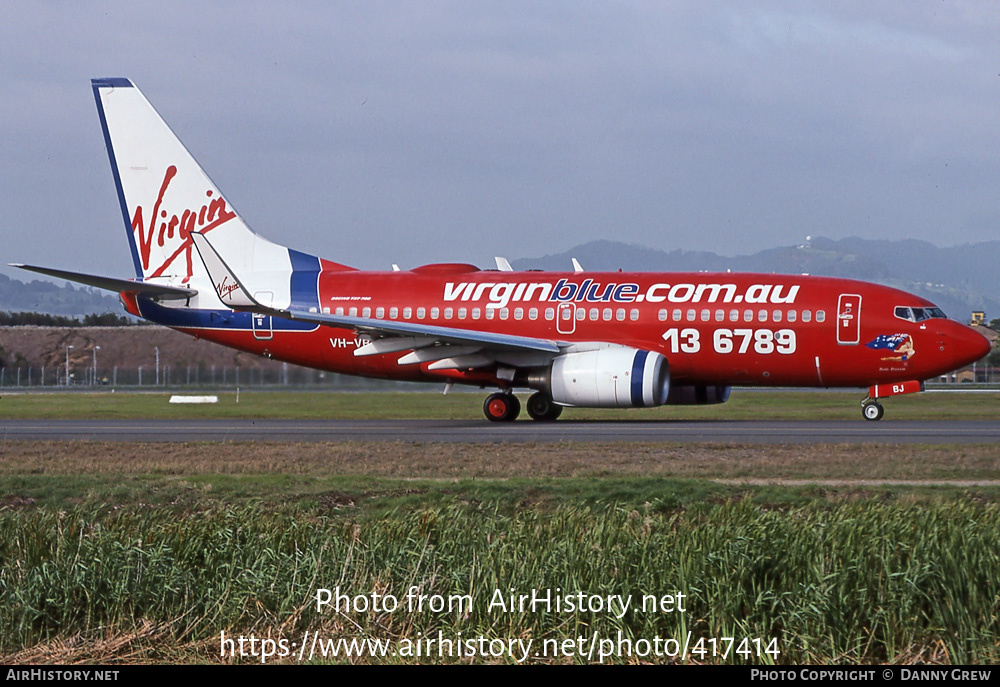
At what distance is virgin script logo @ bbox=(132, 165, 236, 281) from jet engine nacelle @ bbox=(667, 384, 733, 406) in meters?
14.2

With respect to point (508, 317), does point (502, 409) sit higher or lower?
lower

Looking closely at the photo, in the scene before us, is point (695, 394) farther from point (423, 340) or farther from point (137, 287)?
point (137, 287)

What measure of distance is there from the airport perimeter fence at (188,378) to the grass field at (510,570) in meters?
23.6

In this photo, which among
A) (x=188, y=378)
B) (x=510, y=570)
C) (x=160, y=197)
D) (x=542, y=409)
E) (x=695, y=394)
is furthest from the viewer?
(x=188, y=378)

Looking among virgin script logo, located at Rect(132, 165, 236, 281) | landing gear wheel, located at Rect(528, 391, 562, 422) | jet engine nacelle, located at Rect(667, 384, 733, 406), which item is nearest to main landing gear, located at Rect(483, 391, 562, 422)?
landing gear wheel, located at Rect(528, 391, 562, 422)

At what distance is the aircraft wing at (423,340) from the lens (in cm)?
2861

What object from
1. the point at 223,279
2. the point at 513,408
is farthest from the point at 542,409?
the point at 223,279

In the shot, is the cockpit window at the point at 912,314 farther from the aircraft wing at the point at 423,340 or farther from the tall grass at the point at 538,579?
the tall grass at the point at 538,579

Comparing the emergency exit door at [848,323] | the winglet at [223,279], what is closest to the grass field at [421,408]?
the emergency exit door at [848,323]

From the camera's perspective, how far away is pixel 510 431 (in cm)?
2588

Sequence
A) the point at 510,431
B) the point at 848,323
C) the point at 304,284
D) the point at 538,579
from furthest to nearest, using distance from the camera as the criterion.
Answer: the point at 304,284, the point at 848,323, the point at 510,431, the point at 538,579

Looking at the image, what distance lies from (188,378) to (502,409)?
1949cm

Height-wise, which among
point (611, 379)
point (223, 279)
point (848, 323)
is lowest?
point (611, 379)

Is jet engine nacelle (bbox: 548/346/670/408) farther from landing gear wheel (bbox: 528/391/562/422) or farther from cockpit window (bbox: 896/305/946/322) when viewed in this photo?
cockpit window (bbox: 896/305/946/322)
